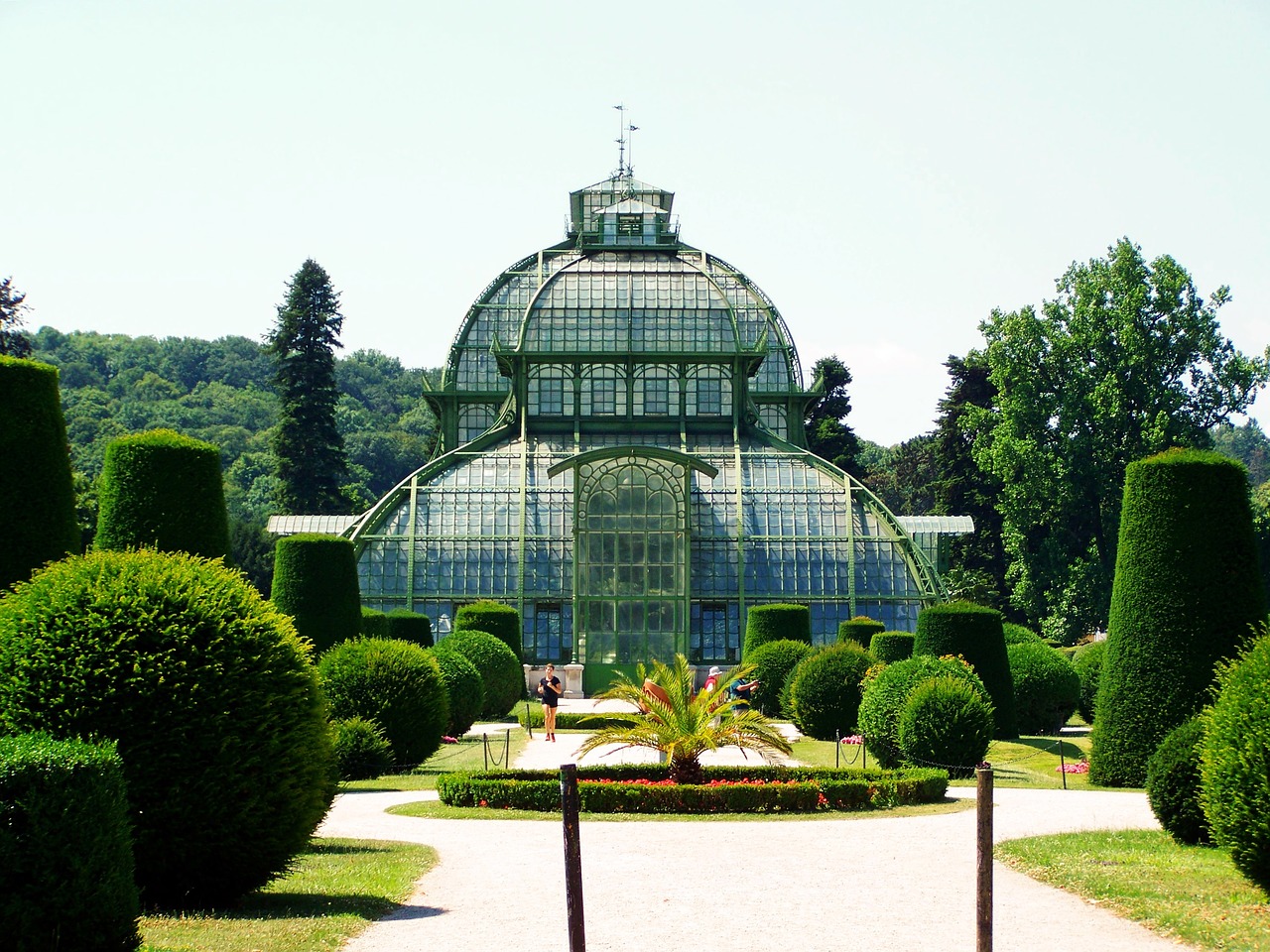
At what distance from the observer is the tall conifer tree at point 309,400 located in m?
75.1

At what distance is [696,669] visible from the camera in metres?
49.0

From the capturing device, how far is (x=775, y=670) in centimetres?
3906

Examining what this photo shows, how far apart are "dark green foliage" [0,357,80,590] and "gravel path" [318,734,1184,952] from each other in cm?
532

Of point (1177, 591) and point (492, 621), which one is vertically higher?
point (492, 621)

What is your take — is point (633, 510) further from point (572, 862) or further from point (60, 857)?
point (572, 862)

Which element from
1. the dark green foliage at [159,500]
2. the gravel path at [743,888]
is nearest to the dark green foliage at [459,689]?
the gravel path at [743,888]

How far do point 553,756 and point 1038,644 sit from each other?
45.6ft

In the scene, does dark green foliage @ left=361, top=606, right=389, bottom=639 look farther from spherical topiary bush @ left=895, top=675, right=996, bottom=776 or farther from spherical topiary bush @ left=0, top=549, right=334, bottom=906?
spherical topiary bush @ left=0, top=549, right=334, bottom=906

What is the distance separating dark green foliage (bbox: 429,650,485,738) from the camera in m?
32.4

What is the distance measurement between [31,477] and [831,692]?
21444 mm

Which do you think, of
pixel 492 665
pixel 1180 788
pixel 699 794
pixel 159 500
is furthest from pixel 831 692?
pixel 159 500

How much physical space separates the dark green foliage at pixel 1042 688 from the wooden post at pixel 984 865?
2618 centimetres

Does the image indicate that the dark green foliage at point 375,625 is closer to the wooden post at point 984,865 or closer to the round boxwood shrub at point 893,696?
the round boxwood shrub at point 893,696

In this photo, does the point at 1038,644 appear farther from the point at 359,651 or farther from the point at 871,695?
the point at 359,651
